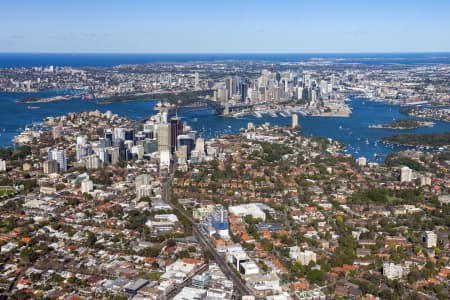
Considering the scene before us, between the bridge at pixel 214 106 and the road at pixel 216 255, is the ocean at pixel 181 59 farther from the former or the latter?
the road at pixel 216 255

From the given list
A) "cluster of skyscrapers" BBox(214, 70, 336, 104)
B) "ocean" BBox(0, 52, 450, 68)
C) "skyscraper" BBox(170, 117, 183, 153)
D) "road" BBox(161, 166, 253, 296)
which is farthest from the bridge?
"ocean" BBox(0, 52, 450, 68)

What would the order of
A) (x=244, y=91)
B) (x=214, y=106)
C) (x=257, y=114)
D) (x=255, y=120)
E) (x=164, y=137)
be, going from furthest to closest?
(x=244, y=91) → (x=214, y=106) → (x=257, y=114) → (x=255, y=120) → (x=164, y=137)

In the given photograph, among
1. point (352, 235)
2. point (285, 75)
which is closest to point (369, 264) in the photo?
point (352, 235)

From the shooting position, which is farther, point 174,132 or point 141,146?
point 174,132

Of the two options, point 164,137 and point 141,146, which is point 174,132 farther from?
point 141,146

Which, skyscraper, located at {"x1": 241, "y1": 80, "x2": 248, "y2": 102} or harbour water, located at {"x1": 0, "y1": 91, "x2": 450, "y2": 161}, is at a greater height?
skyscraper, located at {"x1": 241, "y1": 80, "x2": 248, "y2": 102}

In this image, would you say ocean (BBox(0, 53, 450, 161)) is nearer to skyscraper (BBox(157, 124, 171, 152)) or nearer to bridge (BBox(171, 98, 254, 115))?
bridge (BBox(171, 98, 254, 115))

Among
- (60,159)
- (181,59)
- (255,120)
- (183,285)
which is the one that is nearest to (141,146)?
(60,159)

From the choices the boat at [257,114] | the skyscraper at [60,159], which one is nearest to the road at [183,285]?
the skyscraper at [60,159]

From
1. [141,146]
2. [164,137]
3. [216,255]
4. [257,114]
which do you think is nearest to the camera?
[216,255]

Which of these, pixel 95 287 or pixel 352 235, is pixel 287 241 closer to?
pixel 352 235
